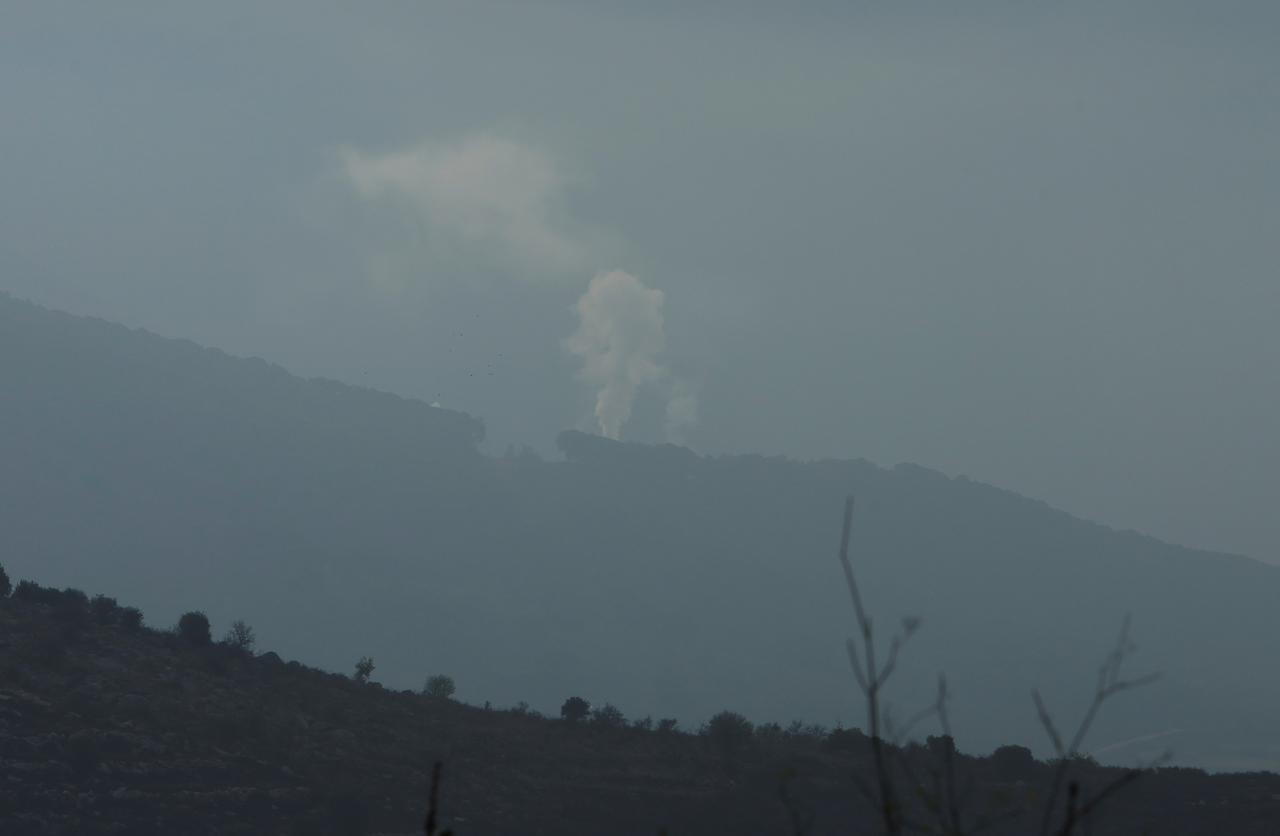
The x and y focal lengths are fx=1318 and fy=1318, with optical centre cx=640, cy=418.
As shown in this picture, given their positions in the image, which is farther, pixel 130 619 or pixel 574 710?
pixel 574 710

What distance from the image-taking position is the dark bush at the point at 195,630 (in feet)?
142

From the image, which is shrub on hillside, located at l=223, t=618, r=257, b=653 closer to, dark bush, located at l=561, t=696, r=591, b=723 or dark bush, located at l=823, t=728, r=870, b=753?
dark bush, located at l=561, t=696, r=591, b=723

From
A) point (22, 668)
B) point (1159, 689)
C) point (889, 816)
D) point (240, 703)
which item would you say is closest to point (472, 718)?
point (240, 703)

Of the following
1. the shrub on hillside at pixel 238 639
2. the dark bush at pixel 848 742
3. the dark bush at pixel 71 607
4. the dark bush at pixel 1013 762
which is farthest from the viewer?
the shrub on hillside at pixel 238 639

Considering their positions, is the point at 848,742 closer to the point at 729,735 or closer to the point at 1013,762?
the point at 729,735

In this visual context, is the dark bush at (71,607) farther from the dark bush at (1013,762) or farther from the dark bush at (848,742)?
the dark bush at (1013,762)

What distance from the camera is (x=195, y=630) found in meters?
43.5

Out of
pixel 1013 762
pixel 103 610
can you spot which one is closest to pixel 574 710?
pixel 1013 762

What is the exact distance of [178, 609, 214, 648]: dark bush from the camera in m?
43.2

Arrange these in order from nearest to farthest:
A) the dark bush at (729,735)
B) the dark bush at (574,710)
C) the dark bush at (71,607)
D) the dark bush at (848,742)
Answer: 1. the dark bush at (729,735)
2. the dark bush at (71,607)
3. the dark bush at (848,742)
4. the dark bush at (574,710)

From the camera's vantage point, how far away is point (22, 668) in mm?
35375

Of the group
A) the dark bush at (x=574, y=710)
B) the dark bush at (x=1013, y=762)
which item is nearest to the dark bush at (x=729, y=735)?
the dark bush at (x=574, y=710)

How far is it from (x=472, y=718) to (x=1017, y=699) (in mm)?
151857

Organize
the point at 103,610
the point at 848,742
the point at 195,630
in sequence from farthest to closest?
the point at 103,610 → the point at 195,630 → the point at 848,742
